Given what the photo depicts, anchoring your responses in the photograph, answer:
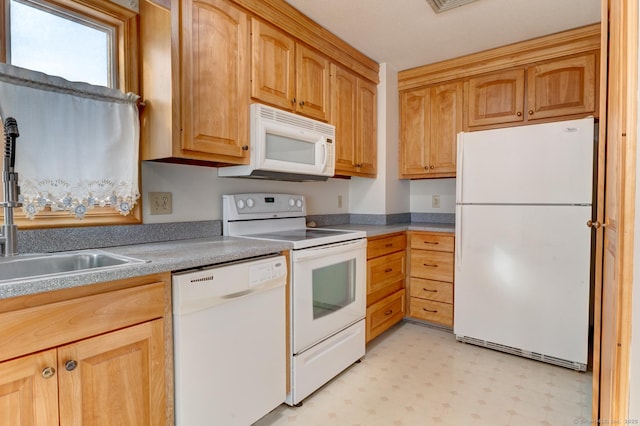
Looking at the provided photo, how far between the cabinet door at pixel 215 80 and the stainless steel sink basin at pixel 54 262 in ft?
1.93

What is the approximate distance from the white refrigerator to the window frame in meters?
2.14

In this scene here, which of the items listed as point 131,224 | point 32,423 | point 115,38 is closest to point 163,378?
point 32,423

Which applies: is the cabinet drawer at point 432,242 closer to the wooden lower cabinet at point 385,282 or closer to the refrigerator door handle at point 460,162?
the wooden lower cabinet at point 385,282

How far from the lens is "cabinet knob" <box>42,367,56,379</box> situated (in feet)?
3.14

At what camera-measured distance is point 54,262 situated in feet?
4.52

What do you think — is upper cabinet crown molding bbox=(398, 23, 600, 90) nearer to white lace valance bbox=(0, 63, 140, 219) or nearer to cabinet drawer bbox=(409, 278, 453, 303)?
cabinet drawer bbox=(409, 278, 453, 303)

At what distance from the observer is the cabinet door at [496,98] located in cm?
268

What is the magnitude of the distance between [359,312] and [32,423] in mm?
1705

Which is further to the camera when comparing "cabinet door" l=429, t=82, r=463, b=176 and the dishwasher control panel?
"cabinet door" l=429, t=82, r=463, b=176

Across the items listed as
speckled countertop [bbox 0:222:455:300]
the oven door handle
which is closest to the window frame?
speckled countertop [bbox 0:222:455:300]

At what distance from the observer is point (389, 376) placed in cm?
212

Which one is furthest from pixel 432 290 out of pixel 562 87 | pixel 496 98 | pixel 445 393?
pixel 562 87

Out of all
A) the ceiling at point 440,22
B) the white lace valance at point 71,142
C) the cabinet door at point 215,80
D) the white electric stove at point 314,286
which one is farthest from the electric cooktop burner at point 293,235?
the ceiling at point 440,22

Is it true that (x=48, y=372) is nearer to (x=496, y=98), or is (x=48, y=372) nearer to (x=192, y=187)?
(x=192, y=187)
